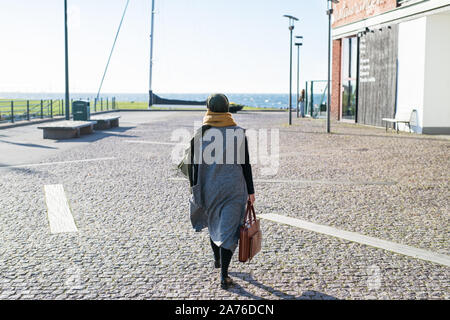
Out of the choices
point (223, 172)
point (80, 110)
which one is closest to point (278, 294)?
point (223, 172)

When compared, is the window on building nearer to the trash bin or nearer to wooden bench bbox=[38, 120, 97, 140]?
the trash bin

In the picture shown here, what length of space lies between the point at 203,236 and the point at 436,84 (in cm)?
1599

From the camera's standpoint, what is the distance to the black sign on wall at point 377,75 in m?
22.1

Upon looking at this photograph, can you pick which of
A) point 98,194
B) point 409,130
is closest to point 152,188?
point 98,194

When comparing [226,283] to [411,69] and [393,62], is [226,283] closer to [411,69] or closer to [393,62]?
[411,69]

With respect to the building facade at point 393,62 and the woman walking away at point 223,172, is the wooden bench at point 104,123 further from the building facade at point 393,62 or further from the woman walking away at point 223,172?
the woman walking away at point 223,172

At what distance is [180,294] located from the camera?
415cm

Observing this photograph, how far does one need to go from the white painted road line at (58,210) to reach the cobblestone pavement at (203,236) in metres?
0.10

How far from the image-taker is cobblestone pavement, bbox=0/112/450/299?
14.1 ft

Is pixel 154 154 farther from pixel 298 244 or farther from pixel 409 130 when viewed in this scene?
pixel 409 130

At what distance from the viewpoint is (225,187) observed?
4352 mm

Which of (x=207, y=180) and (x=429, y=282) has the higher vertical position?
(x=207, y=180)

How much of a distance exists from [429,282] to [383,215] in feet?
8.20

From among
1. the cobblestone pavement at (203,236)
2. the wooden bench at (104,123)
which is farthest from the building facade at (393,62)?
the wooden bench at (104,123)
